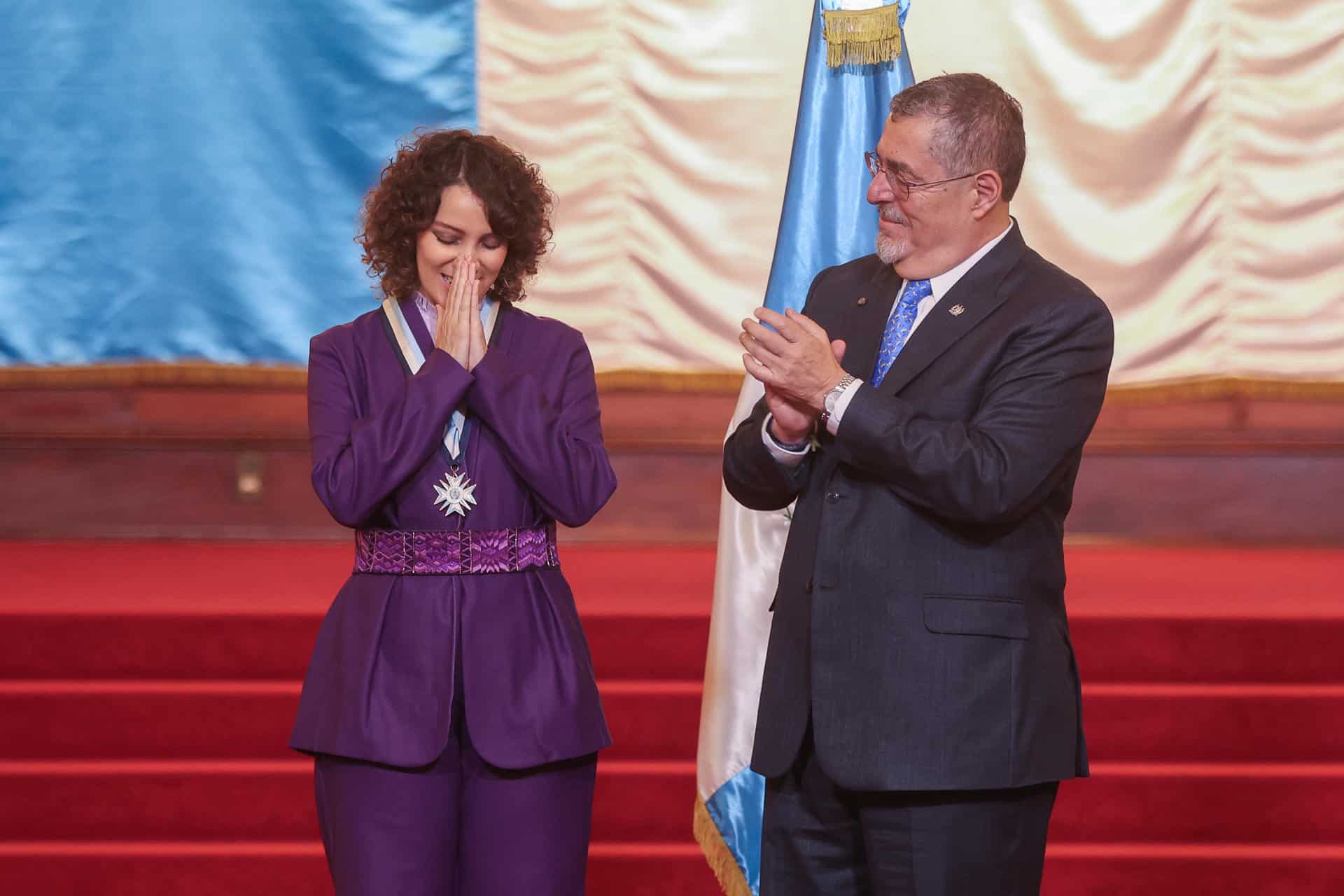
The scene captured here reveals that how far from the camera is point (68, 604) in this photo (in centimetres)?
423

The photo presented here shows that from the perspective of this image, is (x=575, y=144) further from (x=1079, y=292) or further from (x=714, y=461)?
(x=1079, y=292)

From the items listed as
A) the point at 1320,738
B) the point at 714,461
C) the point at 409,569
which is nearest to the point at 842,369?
the point at 409,569

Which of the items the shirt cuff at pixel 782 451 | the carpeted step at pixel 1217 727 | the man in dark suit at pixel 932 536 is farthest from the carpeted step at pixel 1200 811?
the shirt cuff at pixel 782 451

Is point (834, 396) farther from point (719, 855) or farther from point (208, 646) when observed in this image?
point (208, 646)

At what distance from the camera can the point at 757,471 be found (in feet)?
7.17

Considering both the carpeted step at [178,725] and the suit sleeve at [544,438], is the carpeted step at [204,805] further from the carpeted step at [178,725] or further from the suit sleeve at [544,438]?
the suit sleeve at [544,438]

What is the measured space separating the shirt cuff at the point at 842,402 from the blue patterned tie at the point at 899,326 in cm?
15

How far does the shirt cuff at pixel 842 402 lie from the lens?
1993 mm

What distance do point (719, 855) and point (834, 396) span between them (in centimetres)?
155

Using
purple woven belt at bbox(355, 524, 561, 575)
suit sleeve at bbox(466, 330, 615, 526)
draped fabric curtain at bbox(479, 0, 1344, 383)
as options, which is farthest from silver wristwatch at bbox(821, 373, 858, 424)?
draped fabric curtain at bbox(479, 0, 1344, 383)

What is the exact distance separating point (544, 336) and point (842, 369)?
0.54 meters

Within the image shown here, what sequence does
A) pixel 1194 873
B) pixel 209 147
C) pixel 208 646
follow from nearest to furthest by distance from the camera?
pixel 1194 873, pixel 208 646, pixel 209 147

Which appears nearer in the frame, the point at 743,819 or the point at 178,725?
the point at 743,819

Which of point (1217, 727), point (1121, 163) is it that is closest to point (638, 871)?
point (1217, 727)
